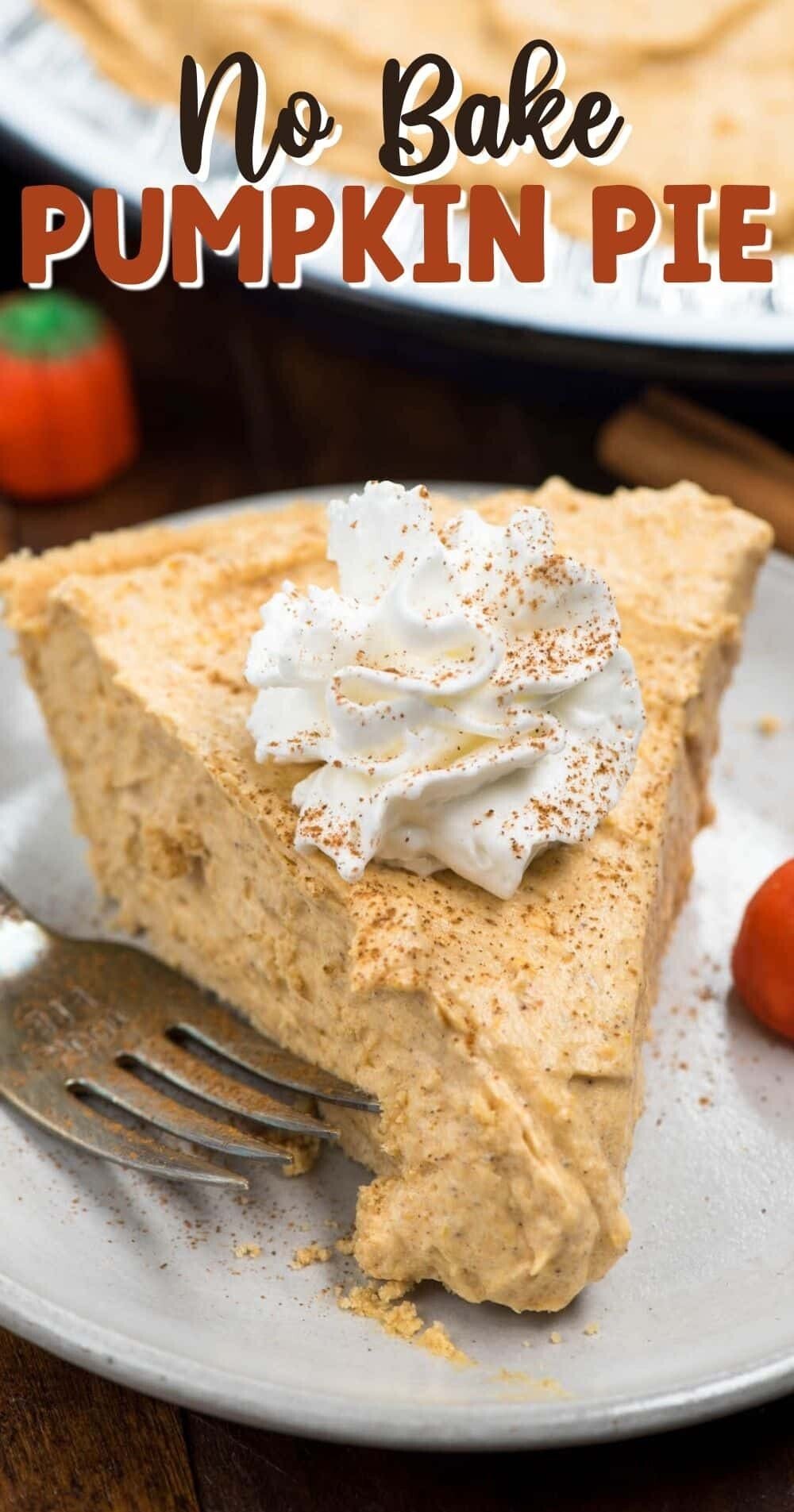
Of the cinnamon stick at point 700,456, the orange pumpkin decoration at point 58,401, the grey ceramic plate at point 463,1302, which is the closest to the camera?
the grey ceramic plate at point 463,1302

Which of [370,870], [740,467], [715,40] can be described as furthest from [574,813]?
[715,40]

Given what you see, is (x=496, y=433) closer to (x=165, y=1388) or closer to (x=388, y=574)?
(x=388, y=574)

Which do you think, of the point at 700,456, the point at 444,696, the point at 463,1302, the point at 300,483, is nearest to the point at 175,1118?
the point at 463,1302

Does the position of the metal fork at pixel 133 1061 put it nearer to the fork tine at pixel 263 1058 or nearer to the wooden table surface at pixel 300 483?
the fork tine at pixel 263 1058

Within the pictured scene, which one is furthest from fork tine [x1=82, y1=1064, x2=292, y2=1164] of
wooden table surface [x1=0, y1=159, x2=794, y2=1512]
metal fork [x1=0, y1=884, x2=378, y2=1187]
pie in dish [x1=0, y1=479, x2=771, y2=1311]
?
wooden table surface [x1=0, y1=159, x2=794, y2=1512]

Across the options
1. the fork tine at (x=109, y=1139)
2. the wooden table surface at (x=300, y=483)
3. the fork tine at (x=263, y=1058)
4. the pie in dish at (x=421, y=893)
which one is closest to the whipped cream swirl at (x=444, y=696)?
the pie in dish at (x=421, y=893)

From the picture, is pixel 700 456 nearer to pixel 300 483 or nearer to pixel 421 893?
pixel 300 483
